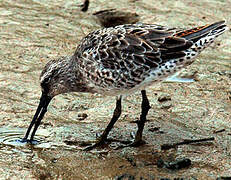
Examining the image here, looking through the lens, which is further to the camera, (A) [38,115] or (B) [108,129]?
(A) [38,115]

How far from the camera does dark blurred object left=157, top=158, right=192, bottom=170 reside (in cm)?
618

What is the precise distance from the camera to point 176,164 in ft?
20.3

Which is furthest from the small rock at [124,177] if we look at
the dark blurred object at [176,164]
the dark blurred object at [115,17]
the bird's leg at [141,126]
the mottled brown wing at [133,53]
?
the dark blurred object at [115,17]

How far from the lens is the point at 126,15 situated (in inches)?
456

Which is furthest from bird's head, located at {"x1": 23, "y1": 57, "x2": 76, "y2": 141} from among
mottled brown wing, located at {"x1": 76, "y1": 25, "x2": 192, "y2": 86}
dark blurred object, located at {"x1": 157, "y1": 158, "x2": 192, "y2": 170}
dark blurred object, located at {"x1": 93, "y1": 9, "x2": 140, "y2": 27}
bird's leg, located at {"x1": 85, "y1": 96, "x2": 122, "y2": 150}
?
dark blurred object, located at {"x1": 93, "y1": 9, "x2": 140, "y2": 27}

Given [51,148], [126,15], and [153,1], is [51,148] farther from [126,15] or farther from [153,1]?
[153,1]

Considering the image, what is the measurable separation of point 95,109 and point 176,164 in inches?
85.6

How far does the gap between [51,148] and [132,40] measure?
1925 millimetres

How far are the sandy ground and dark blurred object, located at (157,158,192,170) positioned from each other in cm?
6

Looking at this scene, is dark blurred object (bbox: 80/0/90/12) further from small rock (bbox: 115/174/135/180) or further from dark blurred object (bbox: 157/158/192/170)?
small rock (bbox: 115/174/135/180)

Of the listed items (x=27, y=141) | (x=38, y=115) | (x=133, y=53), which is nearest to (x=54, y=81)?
(x=38, y=115)

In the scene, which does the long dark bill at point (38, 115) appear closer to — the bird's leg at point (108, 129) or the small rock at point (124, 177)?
the bird's leg at point (108, 129)

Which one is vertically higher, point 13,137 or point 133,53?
point 133,53

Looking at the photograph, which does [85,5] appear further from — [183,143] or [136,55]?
[183,143]
